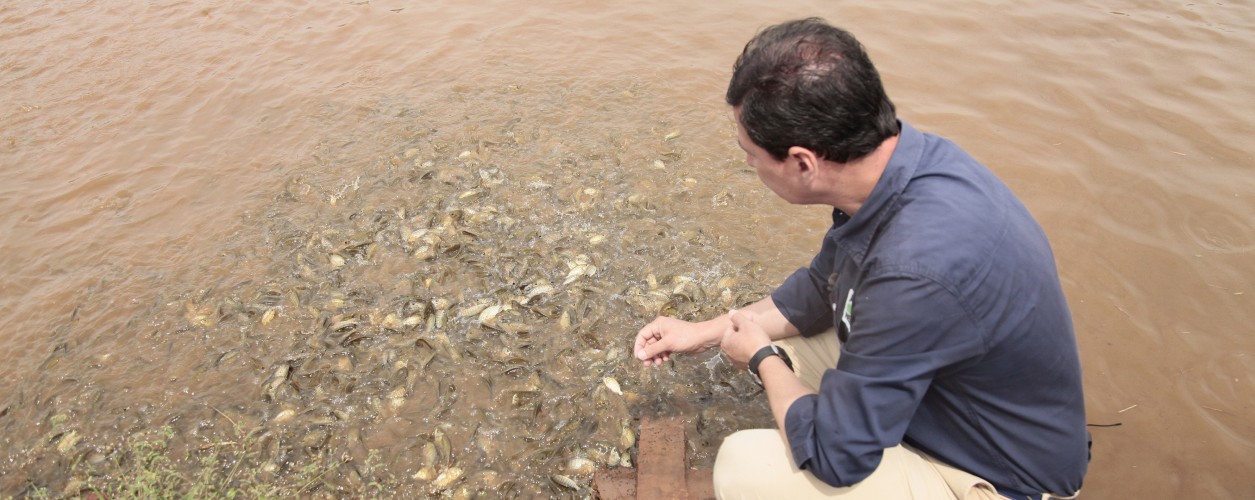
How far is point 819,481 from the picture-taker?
2.23 metres

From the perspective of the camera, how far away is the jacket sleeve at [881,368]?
185cm

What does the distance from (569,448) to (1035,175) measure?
156 inches

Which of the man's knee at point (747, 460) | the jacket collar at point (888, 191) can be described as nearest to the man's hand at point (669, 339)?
the man's knee at point (747, 460)

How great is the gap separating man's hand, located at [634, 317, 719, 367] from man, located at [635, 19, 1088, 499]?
596 mm

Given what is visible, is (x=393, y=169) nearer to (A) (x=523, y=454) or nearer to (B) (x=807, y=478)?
(A) (x=523, y=454)

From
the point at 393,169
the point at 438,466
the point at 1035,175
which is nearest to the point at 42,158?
the point at 393,169

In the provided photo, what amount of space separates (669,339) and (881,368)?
1096 millimetres

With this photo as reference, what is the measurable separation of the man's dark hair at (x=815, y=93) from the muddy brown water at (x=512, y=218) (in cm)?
194

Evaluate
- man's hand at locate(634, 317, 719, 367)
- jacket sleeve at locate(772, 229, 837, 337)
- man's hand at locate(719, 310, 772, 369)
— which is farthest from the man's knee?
jacket sleeve at locate(772, 229, 837, 337)

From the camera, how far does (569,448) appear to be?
3.46 metres

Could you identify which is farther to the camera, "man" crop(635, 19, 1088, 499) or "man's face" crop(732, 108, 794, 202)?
"man's face" crop(732, 108, 794, 202)

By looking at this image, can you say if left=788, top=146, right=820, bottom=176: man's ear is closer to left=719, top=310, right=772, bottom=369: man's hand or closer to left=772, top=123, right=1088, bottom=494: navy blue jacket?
left=772, top=123, right=1088, bottom=494: navy blue jacket

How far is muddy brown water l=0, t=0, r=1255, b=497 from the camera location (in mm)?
3660

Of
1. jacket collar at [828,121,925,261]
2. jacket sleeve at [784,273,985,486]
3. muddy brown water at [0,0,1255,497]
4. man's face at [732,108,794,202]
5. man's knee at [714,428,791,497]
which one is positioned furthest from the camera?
muddy brown water at [0,0,1255,497]
